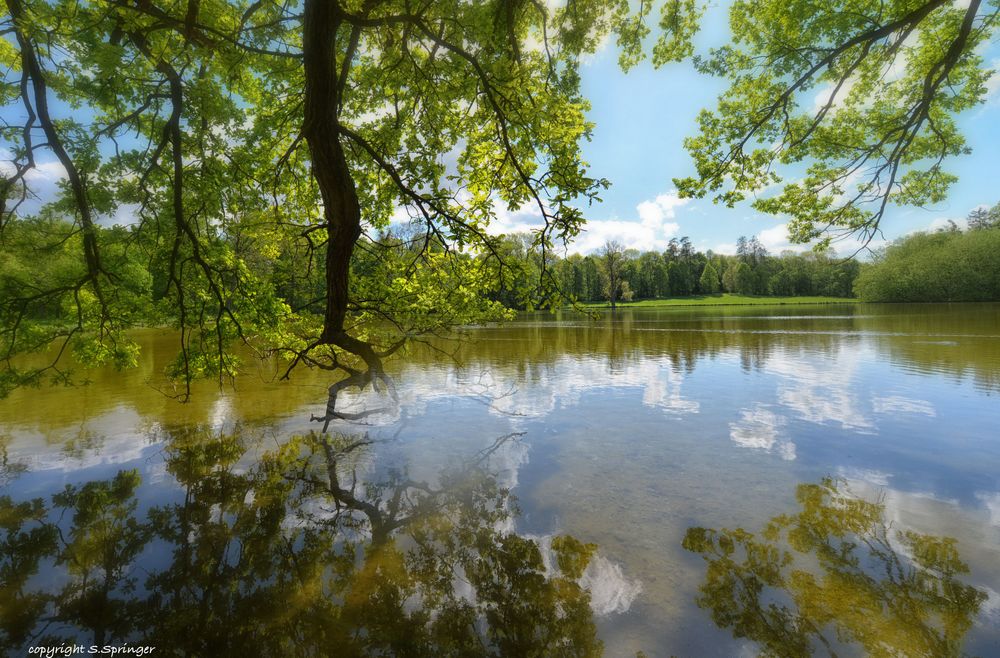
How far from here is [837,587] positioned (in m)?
4.89

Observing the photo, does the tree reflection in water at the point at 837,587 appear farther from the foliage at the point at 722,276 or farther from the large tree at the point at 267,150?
the foliage at the point at 722,276

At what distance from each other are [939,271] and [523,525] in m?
100

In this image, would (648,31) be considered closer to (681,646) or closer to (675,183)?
(675,183)

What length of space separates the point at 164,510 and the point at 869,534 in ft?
35.3

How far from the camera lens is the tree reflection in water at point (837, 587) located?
418 centimetres

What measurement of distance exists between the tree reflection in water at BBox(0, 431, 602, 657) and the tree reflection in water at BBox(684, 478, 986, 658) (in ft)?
5.48

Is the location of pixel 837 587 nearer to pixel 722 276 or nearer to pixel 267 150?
pixel 267 150

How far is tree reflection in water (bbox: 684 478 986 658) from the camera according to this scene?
418 centimetres

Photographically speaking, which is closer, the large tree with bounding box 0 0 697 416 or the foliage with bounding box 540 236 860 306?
the large tree with bounding box 0 0 697 416

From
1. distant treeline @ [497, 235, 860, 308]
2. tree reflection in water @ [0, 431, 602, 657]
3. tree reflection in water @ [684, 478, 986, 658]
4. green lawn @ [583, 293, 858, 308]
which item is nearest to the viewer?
tree reflection in water @ [684, 478, 986, 658]

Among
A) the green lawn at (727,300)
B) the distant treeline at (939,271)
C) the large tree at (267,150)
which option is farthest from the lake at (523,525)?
the green lawn at (727,300)

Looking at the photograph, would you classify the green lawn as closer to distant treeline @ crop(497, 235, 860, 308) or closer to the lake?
distant treeline @ crop(497, 235, 860, 308)

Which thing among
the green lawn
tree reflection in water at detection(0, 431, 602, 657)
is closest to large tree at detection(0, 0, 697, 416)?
tree reflection in water at detection(0, 431, 602, 657)

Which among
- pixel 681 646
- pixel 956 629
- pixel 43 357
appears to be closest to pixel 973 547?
pixel 956 629
